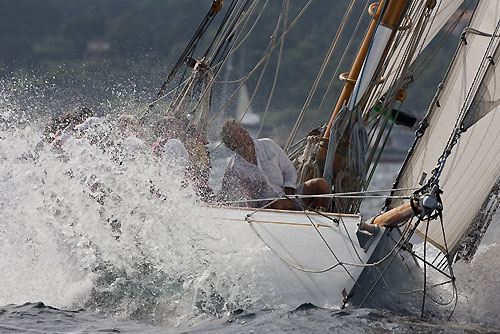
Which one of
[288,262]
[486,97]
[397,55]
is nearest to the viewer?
[288,262]

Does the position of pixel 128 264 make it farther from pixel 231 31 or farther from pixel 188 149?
pixel 231 31

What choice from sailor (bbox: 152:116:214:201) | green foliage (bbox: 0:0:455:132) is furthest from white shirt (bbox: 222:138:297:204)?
green foliage (bbox: 0:0:455:132)

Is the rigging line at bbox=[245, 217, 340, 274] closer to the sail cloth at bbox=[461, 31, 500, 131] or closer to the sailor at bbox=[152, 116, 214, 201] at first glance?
the sailor at bbox=[152, 116, 214, 201]

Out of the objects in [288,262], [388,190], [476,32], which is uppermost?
[476,32]

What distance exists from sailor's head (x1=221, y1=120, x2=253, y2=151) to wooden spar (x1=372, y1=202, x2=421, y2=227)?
3.06 ft

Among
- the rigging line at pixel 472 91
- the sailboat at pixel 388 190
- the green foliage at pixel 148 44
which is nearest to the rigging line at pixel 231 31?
the sailboat at pixel 388 190

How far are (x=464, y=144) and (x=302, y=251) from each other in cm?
116

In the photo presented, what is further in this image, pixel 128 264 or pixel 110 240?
pixel 110 240

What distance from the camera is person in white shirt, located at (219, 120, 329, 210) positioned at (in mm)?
4664

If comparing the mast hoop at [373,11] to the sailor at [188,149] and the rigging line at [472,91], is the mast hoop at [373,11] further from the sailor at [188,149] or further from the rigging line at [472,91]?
the sailor at [188,149]

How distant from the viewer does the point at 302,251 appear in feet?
12.8

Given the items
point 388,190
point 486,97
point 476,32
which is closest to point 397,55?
point 476,32

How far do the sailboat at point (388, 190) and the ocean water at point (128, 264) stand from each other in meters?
0.10

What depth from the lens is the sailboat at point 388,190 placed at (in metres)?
3.82
